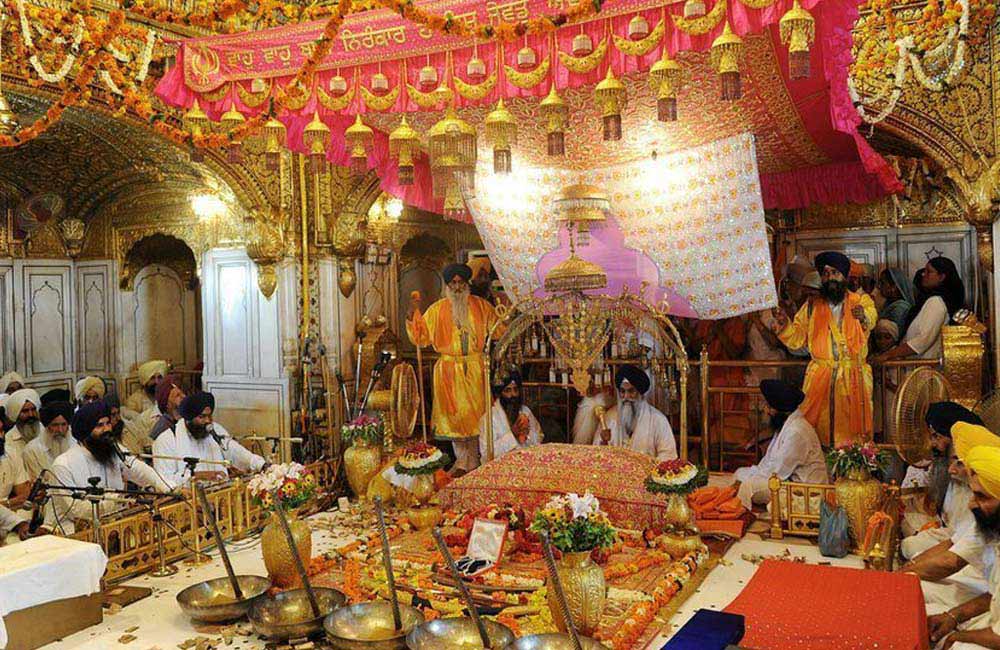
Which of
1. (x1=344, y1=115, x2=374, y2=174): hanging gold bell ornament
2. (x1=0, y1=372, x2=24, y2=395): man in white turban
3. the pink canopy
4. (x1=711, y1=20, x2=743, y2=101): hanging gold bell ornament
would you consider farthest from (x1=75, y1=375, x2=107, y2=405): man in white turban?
(x1=711, y1=20, x2=743, y2=101): hanging gold bell ornament

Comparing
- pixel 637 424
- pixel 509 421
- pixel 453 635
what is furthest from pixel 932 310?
pixel 453 635

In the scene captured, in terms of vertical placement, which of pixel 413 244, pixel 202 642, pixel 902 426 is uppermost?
pixel 413 244

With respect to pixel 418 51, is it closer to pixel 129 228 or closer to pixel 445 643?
pixel 445 643

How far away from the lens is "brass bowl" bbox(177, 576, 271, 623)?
5473 mm

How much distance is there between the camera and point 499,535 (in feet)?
20.9

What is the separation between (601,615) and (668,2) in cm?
388

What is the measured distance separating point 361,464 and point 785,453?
419 centimetres

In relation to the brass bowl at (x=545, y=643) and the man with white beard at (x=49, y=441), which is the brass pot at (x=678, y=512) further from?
the man with white beard at (x=49, y=441)

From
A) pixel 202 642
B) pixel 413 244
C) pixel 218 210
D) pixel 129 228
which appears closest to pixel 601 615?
pixel 202 642

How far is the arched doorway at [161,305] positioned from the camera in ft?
A: 39.6

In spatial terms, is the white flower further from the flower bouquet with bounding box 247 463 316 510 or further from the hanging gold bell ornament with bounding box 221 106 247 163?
the hanging gold bell ornament with bounding box 221 106 247 163

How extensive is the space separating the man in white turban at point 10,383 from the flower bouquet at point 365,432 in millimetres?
4533

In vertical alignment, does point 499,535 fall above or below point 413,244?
below

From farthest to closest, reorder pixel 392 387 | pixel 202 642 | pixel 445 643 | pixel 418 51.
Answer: pixel 392 387, pixel 418 51, pixel 202 642, pixel 445 643
